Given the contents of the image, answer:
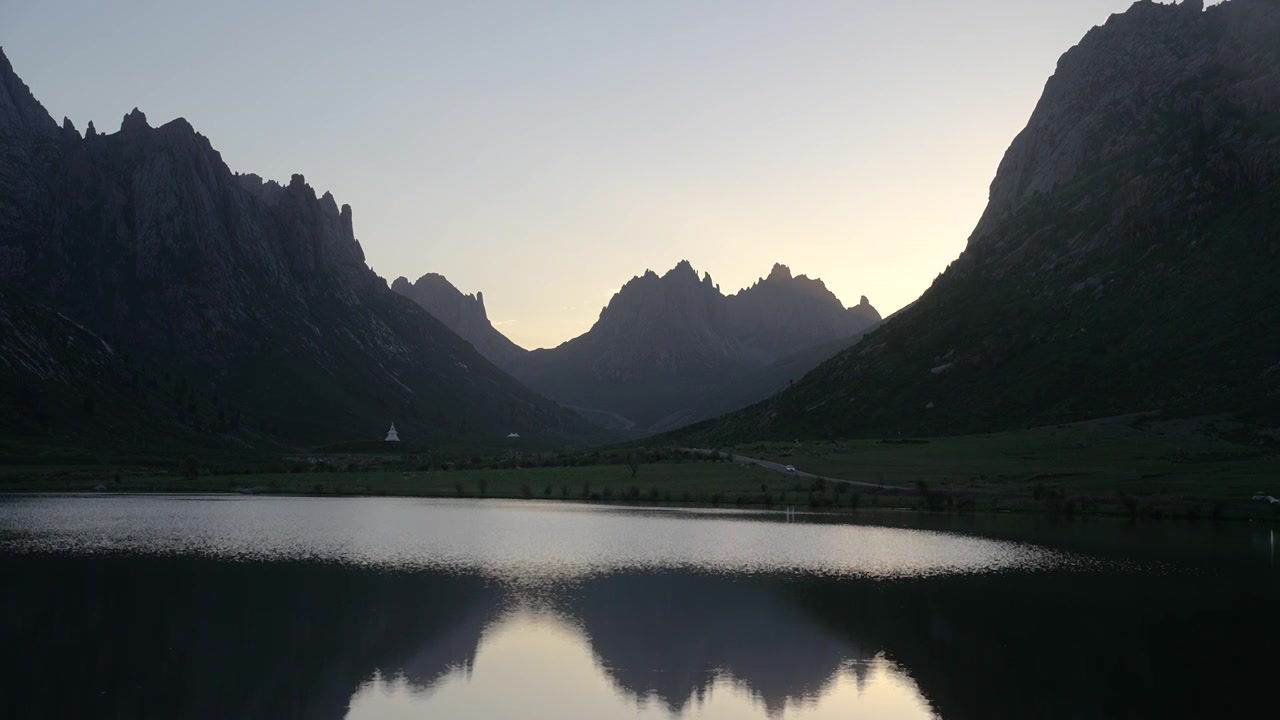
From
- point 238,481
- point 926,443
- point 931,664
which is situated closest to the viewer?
point 931,664

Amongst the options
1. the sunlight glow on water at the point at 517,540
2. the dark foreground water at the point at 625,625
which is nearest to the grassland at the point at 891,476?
the sunlight glow on water at the point at 517,540

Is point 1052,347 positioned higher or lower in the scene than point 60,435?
higher

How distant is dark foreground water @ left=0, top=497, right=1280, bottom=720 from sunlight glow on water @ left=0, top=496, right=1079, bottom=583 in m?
0.51

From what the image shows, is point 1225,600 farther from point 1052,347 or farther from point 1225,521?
point 1052,347

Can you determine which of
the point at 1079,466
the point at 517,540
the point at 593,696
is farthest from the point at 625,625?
the point at 1079,466

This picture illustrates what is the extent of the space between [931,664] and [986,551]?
34.5m

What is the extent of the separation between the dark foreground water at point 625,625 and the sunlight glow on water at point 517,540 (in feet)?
1.68

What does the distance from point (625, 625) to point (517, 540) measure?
30250 millimetres

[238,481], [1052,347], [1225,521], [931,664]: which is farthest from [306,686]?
[1052,347]

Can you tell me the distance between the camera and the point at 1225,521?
87812 millimetres

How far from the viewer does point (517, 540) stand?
71312 mm

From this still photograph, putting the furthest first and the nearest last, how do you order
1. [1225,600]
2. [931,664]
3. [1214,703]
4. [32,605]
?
1. [1225,600]
2. [32,605]
3. [931,664]
4. [1214,703]

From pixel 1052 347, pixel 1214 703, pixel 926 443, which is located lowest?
pixel 1214 703

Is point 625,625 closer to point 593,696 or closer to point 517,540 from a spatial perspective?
point 593,696
